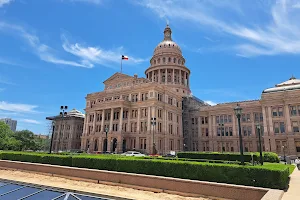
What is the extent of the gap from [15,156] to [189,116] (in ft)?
171

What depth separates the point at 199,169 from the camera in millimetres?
14328

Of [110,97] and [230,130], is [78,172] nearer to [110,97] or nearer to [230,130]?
[110,97]

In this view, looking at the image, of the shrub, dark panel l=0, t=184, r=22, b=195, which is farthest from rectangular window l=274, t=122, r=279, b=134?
dark panel l=0, t=184, r=22, b=195

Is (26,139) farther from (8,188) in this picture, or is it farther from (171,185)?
(171,185)

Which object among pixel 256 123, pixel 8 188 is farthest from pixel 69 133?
pixel 8 188

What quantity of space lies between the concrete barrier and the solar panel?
650cm

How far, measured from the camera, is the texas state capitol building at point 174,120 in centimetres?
5006

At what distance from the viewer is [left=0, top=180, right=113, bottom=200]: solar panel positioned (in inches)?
356

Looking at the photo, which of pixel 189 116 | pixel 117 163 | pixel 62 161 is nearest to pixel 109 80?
pixel 189 116

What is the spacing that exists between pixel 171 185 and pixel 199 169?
2.24 metres

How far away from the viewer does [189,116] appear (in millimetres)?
68875

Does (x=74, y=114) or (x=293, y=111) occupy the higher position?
(x=74, y=114)

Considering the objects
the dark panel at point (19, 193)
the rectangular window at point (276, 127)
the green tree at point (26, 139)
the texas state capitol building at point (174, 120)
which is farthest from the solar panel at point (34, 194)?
the green tree at point (26, 139)

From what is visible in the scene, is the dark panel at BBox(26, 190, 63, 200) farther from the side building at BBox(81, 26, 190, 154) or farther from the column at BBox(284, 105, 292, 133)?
the column at BBox(284, 105, 292, 133)
